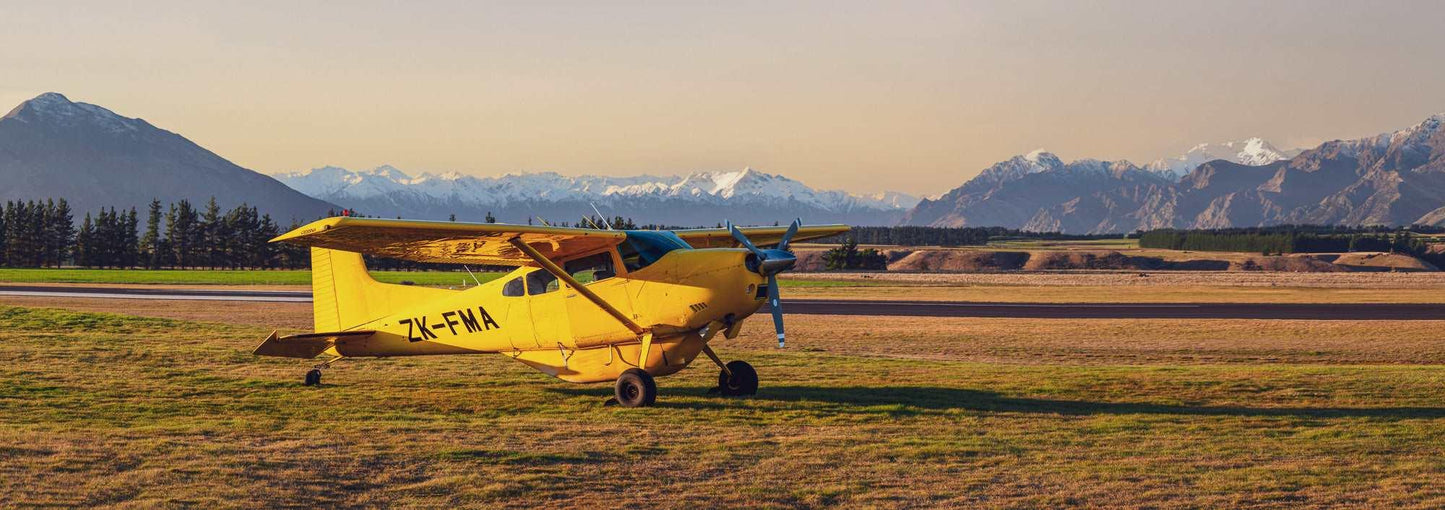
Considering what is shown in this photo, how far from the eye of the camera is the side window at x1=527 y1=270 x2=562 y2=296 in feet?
60.5

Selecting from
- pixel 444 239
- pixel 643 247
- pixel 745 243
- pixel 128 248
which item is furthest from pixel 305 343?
pixel 128 248

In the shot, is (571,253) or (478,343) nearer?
(571,253)

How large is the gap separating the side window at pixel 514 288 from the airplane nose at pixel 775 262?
14.9ft

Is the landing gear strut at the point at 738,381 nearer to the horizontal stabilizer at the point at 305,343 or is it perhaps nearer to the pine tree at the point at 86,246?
the horizontal stabilizer at the point at 305,343

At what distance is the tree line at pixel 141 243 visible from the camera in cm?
13575

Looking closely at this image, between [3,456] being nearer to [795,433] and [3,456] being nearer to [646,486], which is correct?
[646,486]

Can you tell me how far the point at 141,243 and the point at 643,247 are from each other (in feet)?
461

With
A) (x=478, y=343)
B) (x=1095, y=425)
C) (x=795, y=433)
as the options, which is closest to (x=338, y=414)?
(x=478, y=343)

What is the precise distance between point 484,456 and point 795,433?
14.2 feet

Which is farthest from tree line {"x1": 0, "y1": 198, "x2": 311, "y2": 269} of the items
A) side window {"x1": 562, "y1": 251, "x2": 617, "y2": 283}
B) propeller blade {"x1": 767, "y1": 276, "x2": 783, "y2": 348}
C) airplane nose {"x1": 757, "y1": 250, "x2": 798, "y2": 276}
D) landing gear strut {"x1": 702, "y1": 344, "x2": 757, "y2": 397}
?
airplane nose {"x1": 757, "y1": 250, "x2": 798, "y2": 276}

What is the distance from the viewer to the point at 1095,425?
634 inches

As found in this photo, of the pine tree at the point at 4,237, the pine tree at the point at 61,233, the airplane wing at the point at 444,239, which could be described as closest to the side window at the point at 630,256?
the airplane wing at the point at 444,239

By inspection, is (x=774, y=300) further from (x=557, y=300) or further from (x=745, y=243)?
(x=557, y=300)

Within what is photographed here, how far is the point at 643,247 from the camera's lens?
1745 cm
